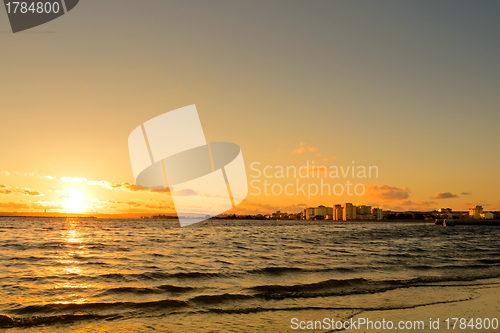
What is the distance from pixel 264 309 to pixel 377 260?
55.2 ft

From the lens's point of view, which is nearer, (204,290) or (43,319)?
(43,319)

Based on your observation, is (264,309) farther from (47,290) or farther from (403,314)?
(47,290)

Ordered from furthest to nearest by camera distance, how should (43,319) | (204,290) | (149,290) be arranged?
(204,290)
(149,290)
(43,319)

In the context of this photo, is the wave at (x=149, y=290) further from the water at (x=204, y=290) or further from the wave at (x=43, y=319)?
the wave at (x=43, y=319)

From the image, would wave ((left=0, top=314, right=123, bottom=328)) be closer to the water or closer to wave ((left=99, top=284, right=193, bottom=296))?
the water

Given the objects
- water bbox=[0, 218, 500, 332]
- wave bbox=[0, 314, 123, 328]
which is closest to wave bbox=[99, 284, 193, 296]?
water bbox=[0, 218, 500, 332]

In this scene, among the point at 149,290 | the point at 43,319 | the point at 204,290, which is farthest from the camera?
the point at 204,290

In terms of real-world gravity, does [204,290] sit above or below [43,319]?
below

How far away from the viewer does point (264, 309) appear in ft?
39.2

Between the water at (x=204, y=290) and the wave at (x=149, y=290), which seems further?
the wave at (x=149, y=290)

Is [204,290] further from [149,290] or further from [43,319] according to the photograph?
[43,319]

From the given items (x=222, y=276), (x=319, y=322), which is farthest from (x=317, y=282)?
(x=319, y=322)

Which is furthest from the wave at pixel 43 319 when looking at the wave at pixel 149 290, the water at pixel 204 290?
the wave at pixel 149 290

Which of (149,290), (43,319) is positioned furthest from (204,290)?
(43,319)
